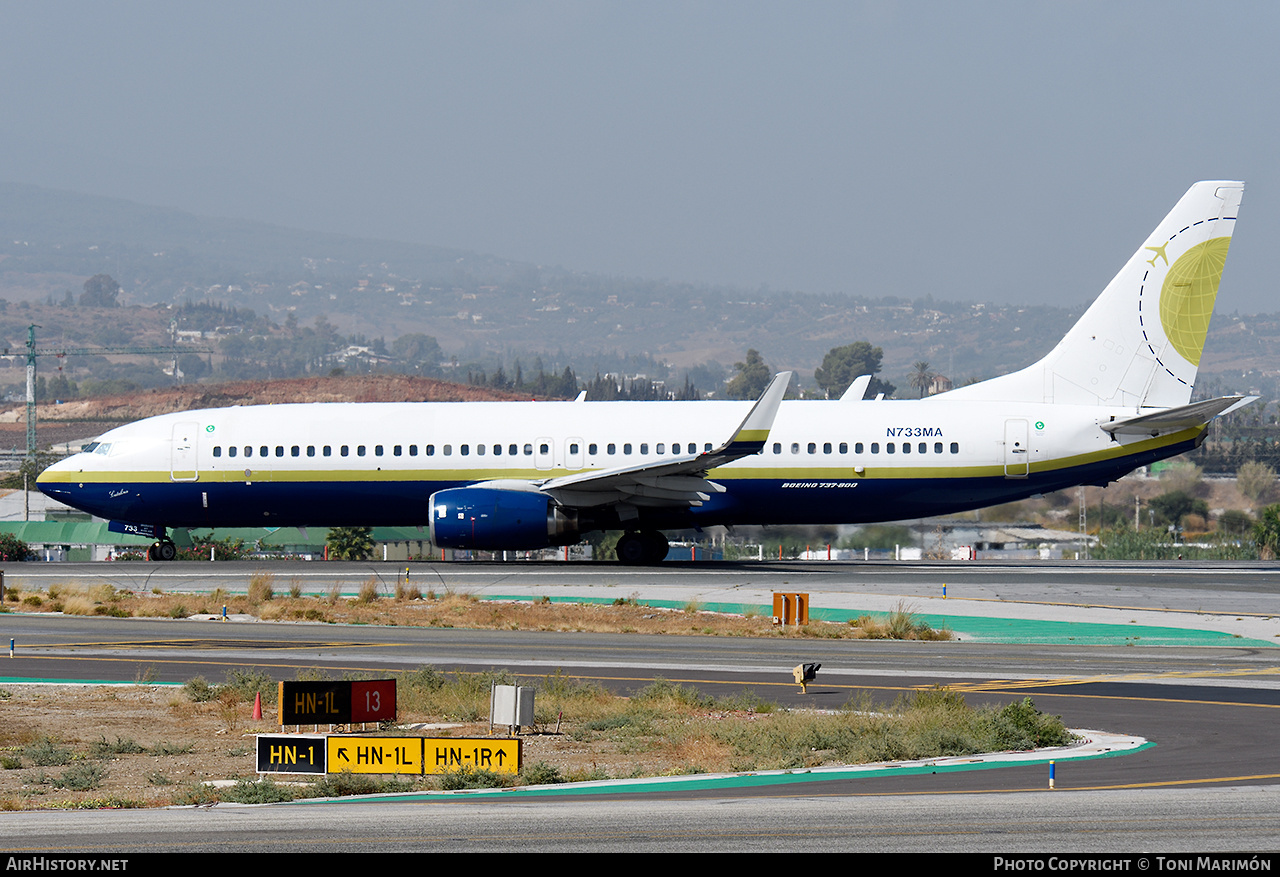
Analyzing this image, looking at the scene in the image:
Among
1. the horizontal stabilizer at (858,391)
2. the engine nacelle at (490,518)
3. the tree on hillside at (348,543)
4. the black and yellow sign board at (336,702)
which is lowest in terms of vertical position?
the black and yellow sign board at (336,702)

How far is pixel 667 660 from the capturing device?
76.7 feet

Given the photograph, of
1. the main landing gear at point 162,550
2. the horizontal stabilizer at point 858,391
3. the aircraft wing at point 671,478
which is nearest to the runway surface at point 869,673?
the aircraft wing at point 671,478

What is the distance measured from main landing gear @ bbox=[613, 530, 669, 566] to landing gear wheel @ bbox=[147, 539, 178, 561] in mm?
14046

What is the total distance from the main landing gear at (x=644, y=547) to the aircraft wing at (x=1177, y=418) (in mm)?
12824

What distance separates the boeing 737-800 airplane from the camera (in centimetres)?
3828

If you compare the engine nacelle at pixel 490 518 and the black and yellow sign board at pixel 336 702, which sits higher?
the engine nacelle at pixel 490 518

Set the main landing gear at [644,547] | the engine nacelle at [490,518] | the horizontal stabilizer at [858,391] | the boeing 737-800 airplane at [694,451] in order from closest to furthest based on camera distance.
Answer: the engine nacelle at [490,518], the boeing 737-800 airplane at [694,451], the main landing gear at [644,547], the horizontal stabilizer at [858,391]

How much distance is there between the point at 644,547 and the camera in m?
40.6

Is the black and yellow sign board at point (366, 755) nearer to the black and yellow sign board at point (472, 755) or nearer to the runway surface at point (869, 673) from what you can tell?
the black and yellow sign board at point (472, 755)

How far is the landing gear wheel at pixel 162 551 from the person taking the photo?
4284 centimetres

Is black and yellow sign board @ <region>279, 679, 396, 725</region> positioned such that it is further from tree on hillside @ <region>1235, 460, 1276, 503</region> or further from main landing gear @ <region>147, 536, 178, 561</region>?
tree on hillside @ <region>1235, 460, 1276, 503</region>

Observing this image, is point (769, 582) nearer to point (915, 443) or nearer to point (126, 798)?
point (915, 443)

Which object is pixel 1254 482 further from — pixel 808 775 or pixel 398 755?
pixel 398 755

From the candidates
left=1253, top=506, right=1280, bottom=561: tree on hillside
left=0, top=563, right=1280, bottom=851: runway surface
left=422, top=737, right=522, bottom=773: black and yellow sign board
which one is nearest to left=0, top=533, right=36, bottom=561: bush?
left=0, top=563, right=1280, bottom=851: runway surface
